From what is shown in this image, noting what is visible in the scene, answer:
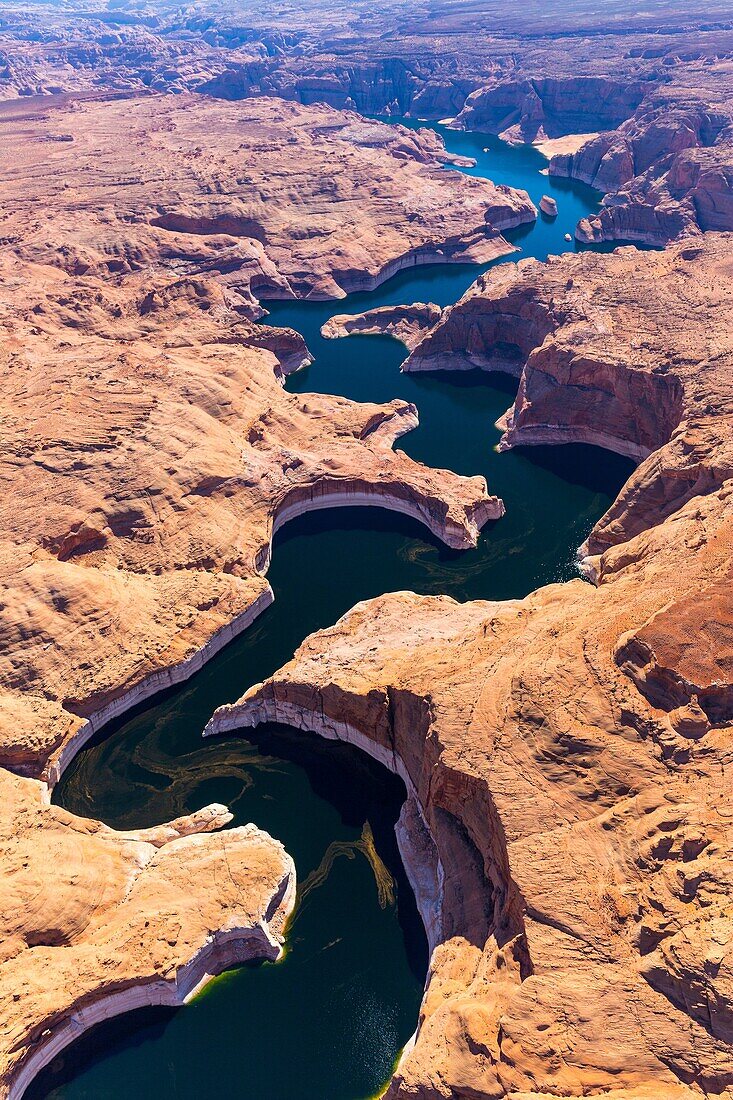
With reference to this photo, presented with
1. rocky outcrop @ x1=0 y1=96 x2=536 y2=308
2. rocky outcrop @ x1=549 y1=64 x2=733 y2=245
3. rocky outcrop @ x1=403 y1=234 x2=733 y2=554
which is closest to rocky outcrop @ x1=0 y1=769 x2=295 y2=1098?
rocky outcrop @ x1=403 y1=234 x2=733 y2=554

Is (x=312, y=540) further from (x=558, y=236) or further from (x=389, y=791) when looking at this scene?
(x=558, y=236)

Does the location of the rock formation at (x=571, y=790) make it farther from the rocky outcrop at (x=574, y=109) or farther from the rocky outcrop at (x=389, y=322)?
the rocky outcrop at (x=574, y=109)

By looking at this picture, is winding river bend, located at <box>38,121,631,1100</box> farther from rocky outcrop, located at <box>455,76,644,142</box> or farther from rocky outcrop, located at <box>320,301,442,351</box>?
rocky outcrop, located at <box>455,76,644,142</box>

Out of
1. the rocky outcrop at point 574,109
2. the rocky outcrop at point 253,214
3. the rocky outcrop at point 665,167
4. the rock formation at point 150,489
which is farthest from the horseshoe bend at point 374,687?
the rocky outcrop at point 574,109

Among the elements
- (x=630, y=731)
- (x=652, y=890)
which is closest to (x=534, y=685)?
(x=630, y=731)

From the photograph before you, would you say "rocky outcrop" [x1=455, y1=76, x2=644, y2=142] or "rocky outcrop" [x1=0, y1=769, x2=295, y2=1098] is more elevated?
"rocky outcrop" [x1=455, y1=76, x2=644, y2=142]

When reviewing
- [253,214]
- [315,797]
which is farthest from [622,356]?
[253,214]
